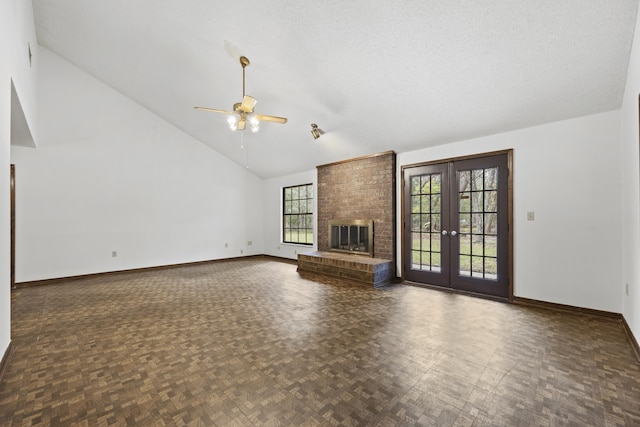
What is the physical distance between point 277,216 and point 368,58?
5.57 metres

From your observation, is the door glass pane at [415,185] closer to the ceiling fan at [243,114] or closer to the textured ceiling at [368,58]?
the textured ceiling at [368,58]

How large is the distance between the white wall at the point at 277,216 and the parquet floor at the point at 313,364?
3.79m

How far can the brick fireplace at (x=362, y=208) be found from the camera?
17.4 ft

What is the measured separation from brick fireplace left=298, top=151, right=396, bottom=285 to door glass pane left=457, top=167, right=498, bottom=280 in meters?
1.24

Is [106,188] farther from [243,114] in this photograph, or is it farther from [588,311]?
[588,311]

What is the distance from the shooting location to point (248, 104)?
358cm

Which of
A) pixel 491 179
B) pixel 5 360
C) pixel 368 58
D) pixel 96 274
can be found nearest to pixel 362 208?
pixel 491 179

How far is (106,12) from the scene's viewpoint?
3.94m

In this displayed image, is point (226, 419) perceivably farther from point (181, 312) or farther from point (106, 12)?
point (106, 12)

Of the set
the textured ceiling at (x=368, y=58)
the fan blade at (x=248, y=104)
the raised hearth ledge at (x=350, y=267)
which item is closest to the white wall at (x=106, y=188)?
the textured ceiling at (x=368, y=58)

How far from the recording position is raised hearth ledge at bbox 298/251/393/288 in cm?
493

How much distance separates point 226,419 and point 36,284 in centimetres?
563

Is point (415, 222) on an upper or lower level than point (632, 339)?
upper

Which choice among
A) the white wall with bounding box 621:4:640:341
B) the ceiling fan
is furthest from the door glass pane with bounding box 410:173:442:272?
the ceiling fan
